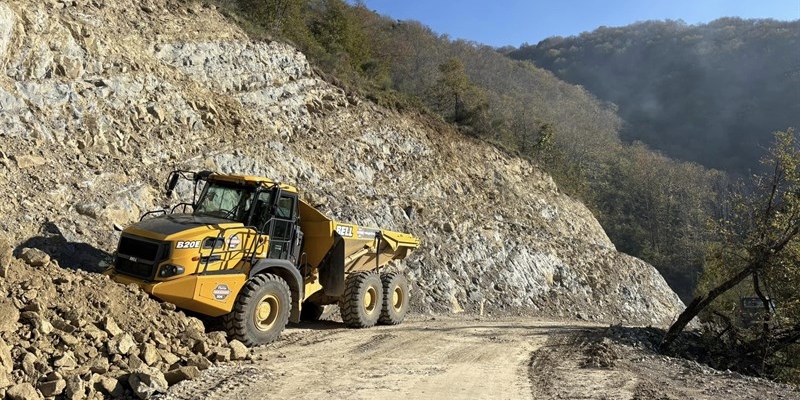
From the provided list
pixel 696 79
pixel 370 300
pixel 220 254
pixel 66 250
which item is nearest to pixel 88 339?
pixel 220 254

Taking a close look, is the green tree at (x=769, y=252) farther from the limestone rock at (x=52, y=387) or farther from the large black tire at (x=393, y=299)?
the limestone rock at (x=52, y=387)

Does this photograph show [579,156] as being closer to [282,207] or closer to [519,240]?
[519,240]

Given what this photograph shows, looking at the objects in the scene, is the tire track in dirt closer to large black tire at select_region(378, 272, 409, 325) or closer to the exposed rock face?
large black tire at select_region(378, 272, 409, 325)

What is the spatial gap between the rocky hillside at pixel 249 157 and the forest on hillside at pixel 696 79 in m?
72.9

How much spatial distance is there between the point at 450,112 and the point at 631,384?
2234cm

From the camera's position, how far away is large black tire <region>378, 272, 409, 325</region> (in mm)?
10367

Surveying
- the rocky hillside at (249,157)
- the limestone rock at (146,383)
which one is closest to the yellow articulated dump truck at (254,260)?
the limestone rock at (146,383)

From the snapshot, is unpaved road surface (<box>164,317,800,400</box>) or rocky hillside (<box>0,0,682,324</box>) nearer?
unpaved road surface (<box>164,317,800,400</box>)

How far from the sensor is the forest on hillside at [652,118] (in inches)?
474

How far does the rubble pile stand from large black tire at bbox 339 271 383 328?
310 cm

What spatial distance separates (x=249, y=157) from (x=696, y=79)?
128158 mm

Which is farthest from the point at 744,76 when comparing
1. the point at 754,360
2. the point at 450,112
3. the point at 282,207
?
the point at 282,207

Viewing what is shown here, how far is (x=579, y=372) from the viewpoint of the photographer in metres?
6.95

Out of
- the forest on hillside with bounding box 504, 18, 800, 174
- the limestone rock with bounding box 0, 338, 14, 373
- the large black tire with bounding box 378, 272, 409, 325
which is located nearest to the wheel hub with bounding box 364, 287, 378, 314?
the large black tire with bounding box 378, 272, 409, 325
